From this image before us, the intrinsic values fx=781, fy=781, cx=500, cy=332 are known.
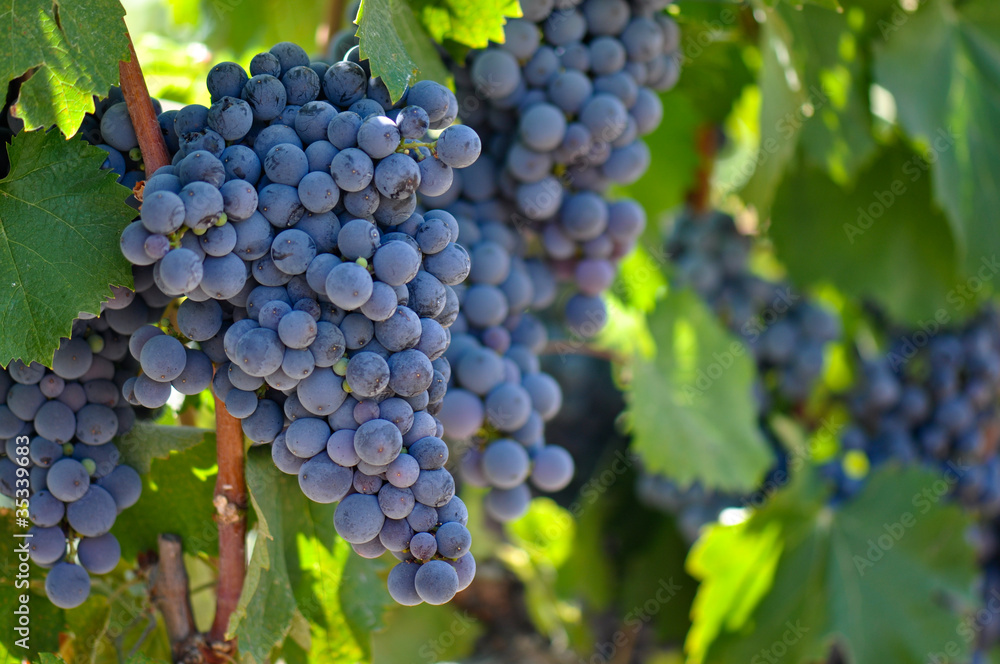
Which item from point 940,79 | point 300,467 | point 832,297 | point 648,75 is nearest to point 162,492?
point 300,467

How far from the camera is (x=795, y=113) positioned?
1.18m

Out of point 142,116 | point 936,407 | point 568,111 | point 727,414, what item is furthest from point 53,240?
point 936,407

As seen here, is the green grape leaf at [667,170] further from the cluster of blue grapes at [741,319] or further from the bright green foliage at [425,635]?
the bright green foliage at [425,635]

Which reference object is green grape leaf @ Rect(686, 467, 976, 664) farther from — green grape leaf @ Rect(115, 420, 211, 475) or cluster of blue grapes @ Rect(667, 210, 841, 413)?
green grape leaf @ Rect(115, 420, 211, 475)

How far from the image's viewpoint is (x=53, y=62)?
20.7 inches

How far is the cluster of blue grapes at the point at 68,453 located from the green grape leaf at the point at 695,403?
78 centimetres

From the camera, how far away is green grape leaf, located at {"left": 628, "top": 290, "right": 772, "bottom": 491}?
124 cm

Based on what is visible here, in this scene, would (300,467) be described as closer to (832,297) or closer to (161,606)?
(161,606)

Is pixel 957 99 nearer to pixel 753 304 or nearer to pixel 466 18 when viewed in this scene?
pixel 753 304

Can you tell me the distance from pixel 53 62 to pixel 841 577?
1.32 meters

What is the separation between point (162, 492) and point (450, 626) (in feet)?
2.55

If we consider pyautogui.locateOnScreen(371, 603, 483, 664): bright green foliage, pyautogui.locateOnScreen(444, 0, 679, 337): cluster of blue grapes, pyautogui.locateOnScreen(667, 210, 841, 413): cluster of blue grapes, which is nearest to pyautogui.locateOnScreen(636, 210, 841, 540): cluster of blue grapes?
pyautogui.locateOnScreen(667, 210, 841, 413): cluster of blue grapes

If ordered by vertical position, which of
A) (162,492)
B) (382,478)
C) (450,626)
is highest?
(382,478)

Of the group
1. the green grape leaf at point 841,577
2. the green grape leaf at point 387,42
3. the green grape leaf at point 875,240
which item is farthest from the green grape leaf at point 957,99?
the green grape leaf at point 387,42
